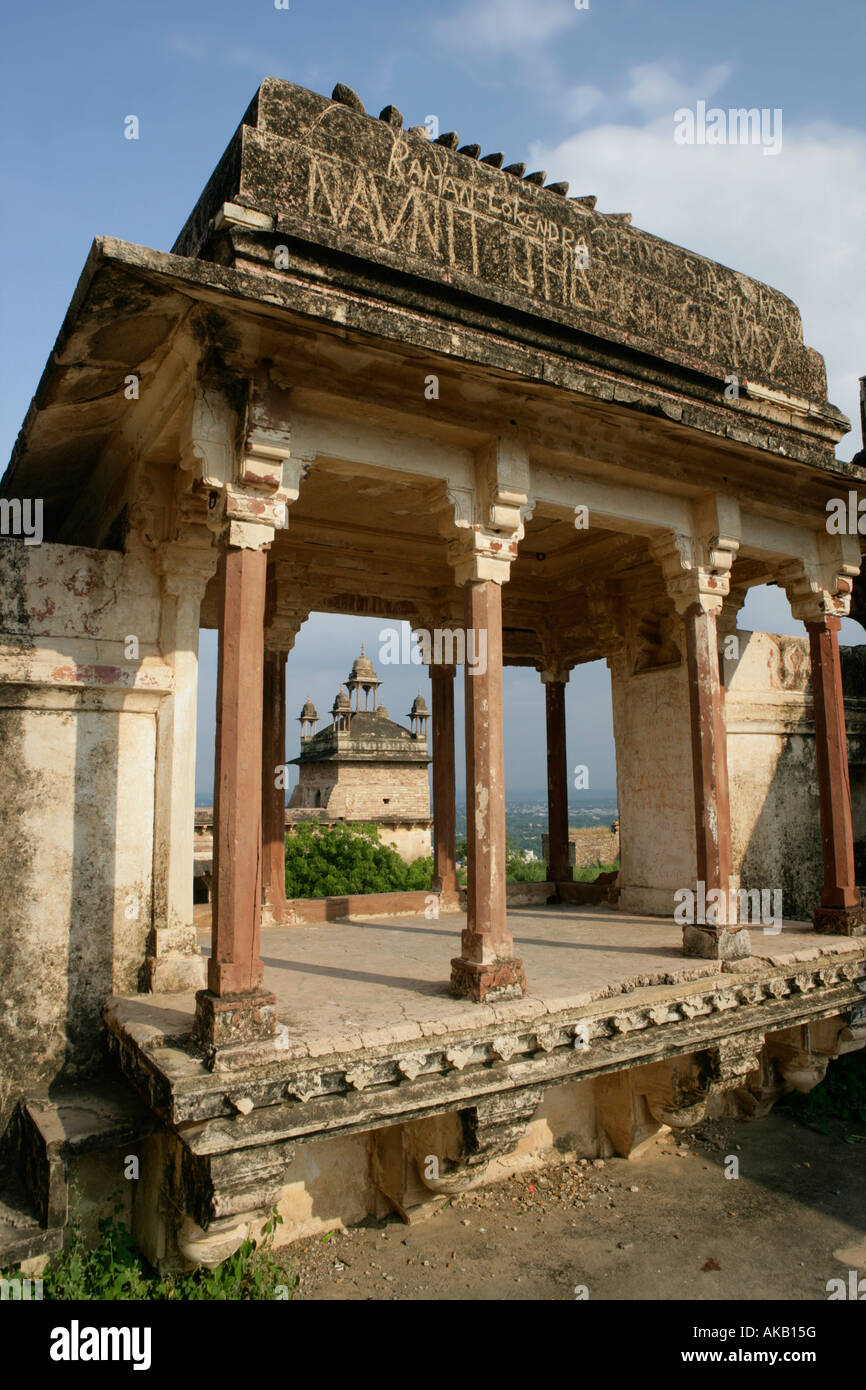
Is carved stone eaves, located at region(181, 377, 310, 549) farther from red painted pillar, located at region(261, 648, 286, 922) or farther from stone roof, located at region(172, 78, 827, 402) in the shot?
red painted pillar, located at region(261, 648, 286, 922)

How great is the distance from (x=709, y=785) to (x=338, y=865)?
15.1 m

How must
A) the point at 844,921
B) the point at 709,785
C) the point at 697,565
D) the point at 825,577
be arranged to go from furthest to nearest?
the point at 825,577
the point at 844,921
the point at 697,565
the point at 709,785

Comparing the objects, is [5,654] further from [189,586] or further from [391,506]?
[391,506]

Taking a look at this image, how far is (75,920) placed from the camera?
5.82 m

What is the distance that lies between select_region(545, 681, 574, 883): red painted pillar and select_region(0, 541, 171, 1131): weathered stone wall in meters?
6.88

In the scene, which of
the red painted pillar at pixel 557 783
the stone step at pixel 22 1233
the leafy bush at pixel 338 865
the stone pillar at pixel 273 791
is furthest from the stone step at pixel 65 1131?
the leafy bush at pixel 338 865

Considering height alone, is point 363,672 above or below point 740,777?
above

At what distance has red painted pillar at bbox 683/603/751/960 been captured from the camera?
22.7ft

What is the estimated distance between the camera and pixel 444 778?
1090 cm

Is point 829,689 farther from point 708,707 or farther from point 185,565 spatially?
point 185,565

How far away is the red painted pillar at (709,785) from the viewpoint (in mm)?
6930

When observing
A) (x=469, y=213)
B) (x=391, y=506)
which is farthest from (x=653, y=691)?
(x=469, y=213)

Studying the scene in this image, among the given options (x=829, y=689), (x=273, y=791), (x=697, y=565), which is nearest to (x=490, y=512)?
(x=697, y=565)
